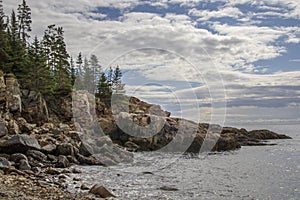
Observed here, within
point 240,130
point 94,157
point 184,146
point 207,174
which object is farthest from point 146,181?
point 240,130

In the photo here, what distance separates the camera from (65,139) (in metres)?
38.0

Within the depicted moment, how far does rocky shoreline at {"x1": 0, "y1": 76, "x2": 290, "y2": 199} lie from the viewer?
18.8 m

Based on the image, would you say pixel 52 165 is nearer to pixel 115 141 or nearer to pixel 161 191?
pixel 161 191

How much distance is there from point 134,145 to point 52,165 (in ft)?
81.0

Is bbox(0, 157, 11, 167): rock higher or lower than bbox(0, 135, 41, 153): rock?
lower

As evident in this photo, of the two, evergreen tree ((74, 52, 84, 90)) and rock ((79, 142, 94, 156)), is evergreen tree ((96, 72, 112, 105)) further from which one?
rock ((79, 142, 94, 156))

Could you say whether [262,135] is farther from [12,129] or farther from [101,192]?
[101,192]

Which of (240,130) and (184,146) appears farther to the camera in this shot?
(240,130)

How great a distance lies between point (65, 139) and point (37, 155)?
10.3m

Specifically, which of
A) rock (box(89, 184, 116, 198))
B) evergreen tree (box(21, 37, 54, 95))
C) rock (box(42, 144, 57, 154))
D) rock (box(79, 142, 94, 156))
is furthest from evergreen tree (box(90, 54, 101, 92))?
rock (box(89, 184, 116, 198))

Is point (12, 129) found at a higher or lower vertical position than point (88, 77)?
lower

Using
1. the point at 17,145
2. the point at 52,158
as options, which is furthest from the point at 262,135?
the point at 17,145

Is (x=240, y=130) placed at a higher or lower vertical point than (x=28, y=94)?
lower

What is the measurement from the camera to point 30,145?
2855 cm
